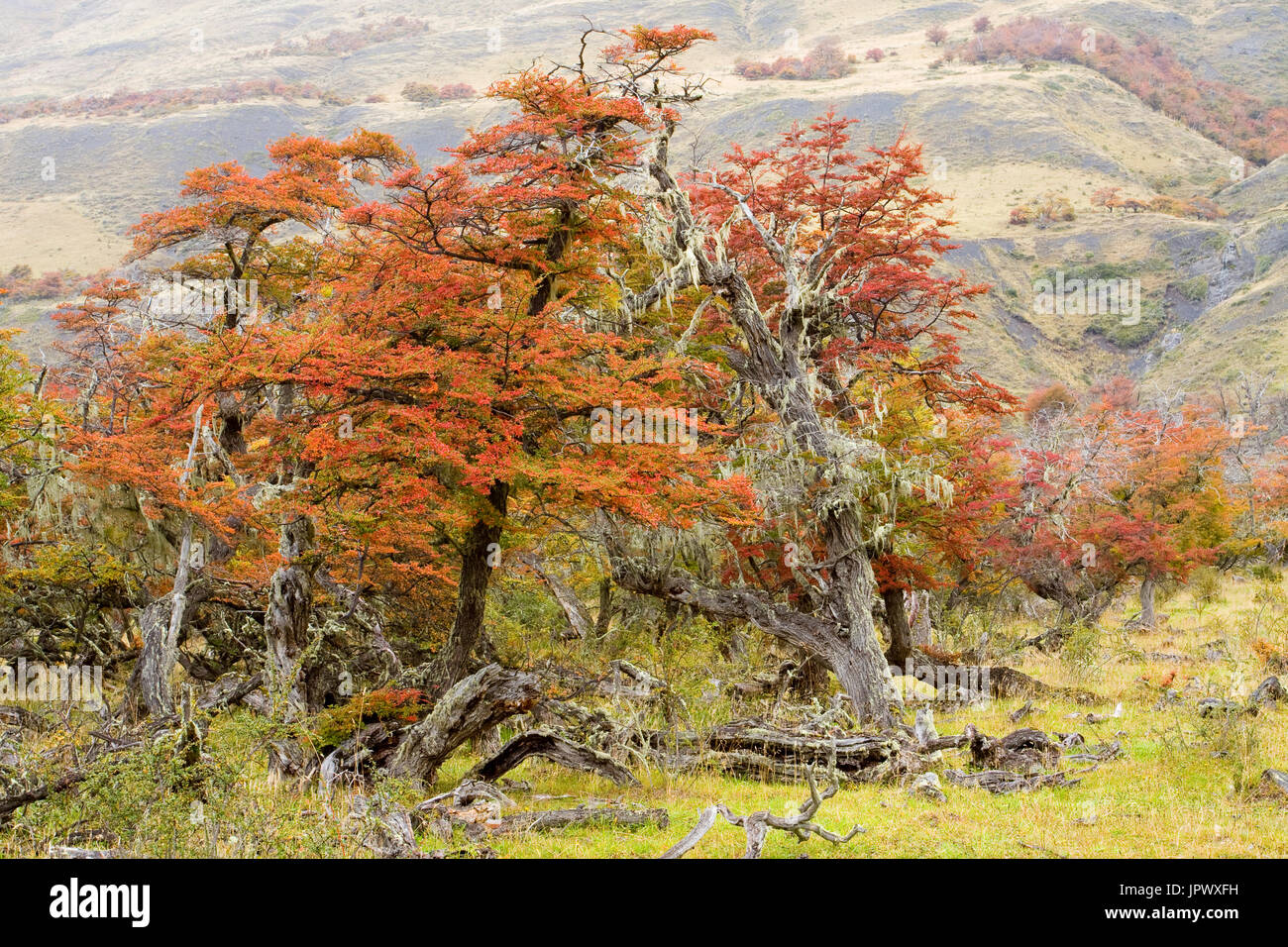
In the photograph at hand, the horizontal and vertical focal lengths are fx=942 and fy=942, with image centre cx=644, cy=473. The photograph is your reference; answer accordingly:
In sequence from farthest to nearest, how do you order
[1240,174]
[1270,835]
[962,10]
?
[962,10], [1240,174], [1270,835]

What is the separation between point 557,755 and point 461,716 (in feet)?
3.33

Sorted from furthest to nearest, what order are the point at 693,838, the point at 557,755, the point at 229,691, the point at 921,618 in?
the point at 921,618 → the point at 229,691 → the point at 557,755 → the point at 693,838

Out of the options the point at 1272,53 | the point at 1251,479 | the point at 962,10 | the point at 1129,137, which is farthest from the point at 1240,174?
the point at 962,10

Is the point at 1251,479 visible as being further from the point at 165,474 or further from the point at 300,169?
the point at 165,474

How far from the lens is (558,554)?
1590cm

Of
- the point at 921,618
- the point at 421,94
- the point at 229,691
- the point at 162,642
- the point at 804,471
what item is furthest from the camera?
the point at 421,94

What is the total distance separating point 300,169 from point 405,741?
12.8 meters

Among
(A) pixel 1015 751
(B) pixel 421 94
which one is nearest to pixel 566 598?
(A) pixel 1015 751

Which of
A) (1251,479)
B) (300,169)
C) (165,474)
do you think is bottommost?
(1251,479)

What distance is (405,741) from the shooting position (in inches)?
353

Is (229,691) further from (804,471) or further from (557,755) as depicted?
(804,471)

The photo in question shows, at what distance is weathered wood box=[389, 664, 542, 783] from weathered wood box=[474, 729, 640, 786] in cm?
50

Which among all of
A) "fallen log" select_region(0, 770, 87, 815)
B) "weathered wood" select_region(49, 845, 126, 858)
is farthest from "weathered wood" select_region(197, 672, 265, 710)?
"weathered wood" select_region(49, 845, 126, 858)

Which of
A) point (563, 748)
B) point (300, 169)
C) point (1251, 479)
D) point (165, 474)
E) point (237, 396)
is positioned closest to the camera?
point (563, 748)
